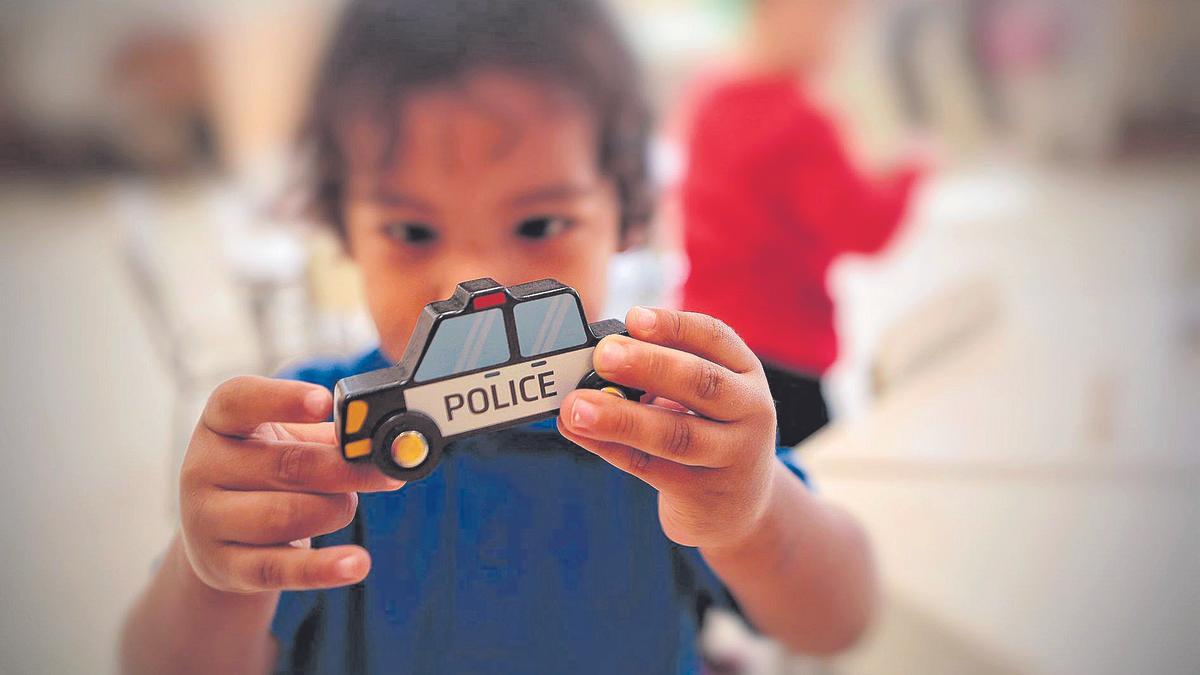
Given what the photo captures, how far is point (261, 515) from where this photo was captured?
240 millimetres

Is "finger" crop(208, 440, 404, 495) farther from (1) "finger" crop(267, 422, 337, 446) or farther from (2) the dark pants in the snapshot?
(2) the dark pants

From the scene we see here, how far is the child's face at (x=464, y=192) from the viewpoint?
273 mm

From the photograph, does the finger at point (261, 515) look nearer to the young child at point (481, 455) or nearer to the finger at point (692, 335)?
the young child at point (481, 455)

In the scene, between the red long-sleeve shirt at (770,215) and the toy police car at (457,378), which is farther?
the red long-sleeve shirt at (770,215)

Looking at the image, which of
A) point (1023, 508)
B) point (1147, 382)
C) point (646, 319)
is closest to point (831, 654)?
point (1023, 508)

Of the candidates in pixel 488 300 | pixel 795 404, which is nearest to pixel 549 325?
pixel 488 300

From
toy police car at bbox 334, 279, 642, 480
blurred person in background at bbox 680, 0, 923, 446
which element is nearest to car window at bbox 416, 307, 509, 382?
toy police car at bbox 334, 279, 642, 480

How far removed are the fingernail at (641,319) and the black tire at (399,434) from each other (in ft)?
0.20

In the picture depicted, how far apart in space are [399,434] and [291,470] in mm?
42

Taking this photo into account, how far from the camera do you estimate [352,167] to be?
0.91 ft

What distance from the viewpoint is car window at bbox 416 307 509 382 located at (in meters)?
0.21

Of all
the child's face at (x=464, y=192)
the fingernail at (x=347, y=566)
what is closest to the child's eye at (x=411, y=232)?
the child's face at (x=464, y=192)

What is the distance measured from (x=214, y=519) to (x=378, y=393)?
0.07 metres

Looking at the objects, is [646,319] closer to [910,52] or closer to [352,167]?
[352,167]
